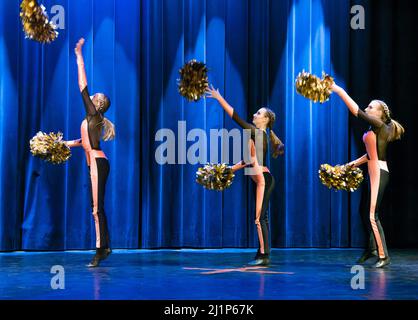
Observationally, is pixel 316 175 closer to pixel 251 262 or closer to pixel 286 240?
pixel 286 240

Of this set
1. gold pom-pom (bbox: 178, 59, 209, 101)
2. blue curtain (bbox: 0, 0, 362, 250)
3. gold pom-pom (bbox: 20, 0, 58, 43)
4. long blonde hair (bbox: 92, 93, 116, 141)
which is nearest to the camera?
gold pom-pom (bbox: 20, 0, 58, 43)

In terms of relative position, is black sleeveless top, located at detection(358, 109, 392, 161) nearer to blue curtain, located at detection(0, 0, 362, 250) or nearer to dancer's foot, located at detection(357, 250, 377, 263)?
dancer's foot, located at detection(357, 250, 377, 263)

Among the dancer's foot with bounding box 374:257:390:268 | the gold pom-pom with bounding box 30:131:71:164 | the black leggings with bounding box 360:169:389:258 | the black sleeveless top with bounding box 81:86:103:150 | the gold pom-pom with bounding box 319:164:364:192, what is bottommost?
the dancer's foot with bounding box 374:257:390:268

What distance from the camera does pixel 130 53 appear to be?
883cm

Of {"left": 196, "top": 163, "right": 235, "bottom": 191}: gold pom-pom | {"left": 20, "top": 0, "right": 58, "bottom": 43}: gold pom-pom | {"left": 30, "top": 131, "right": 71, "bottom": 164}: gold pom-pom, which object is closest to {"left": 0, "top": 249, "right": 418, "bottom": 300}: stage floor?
{"left": 196, "top": 163, "right": 235, "bottom": 191}: gold pom-pom

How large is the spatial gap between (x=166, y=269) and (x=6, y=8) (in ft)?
12.8

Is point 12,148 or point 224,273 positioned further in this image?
point 12,148

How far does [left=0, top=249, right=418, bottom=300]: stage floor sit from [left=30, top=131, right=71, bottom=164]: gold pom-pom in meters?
1.07

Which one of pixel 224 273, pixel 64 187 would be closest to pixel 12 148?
pixel 64 187

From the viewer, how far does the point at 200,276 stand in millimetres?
6086

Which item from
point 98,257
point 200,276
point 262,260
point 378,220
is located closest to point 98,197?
point 98,257

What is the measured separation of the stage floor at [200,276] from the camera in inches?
197

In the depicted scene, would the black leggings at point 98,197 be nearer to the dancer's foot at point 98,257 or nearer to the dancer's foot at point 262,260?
the dancer's foot at point 98,257

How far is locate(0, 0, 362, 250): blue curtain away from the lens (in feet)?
27.5
